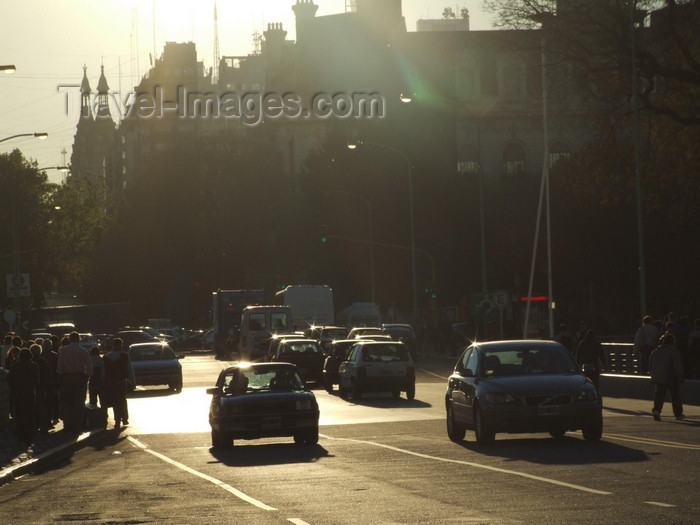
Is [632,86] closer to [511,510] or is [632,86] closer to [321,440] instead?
[321,440]

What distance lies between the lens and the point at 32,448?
877 inches

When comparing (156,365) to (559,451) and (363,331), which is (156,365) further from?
(559,451)

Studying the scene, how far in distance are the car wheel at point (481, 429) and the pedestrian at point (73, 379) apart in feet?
29.3

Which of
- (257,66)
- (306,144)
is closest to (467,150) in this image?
(306,144)

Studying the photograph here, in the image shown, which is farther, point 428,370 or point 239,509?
point 428,370

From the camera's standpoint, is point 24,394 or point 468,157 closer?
point 24,394

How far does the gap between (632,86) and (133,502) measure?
2964cm

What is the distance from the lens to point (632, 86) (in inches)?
1592

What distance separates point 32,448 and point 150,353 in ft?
71.1

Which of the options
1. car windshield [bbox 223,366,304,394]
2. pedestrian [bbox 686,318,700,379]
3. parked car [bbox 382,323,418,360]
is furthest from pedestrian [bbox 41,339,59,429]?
parked car [bbox 382,323,418,360]

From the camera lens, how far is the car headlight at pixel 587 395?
1897 cm

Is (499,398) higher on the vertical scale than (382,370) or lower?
higher

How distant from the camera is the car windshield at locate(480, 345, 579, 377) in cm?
1980

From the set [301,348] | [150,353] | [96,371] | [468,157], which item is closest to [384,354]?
[96,371]
